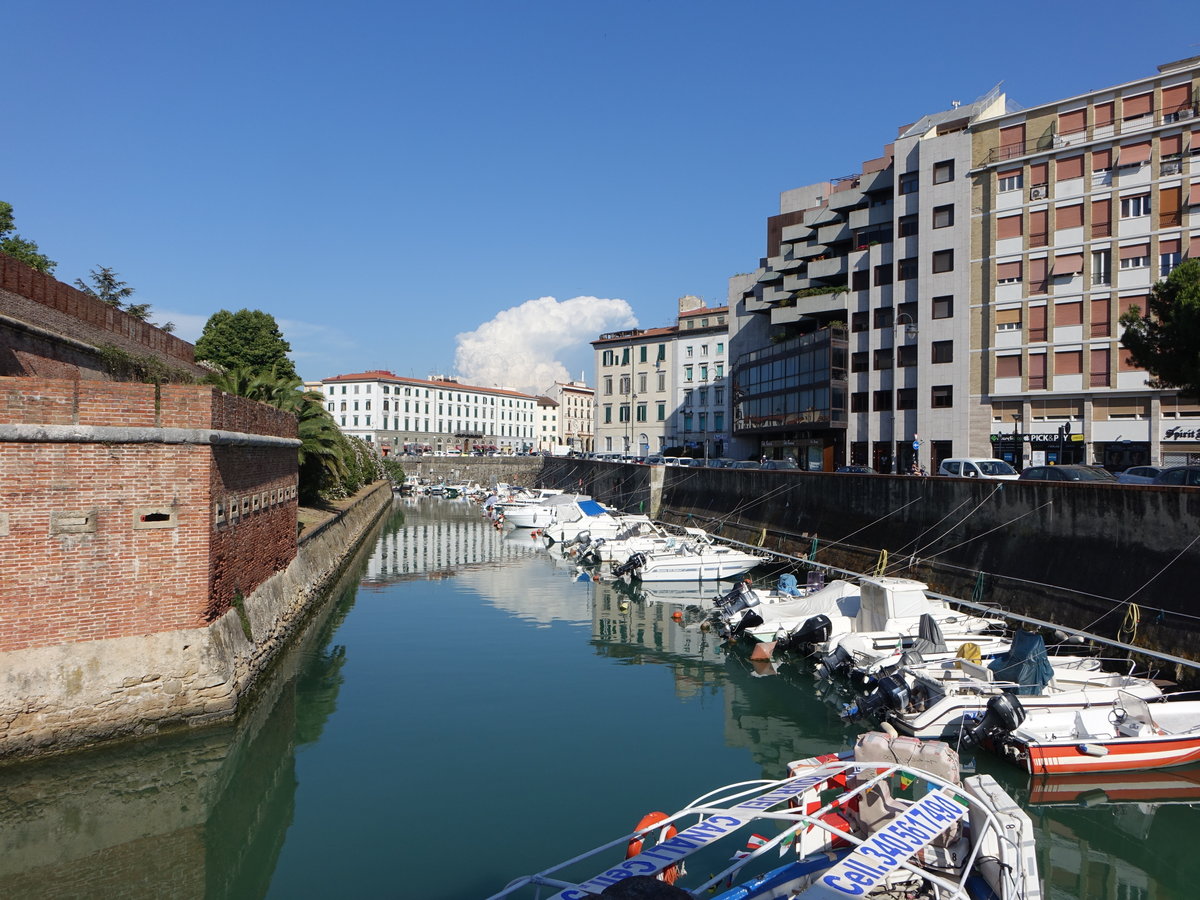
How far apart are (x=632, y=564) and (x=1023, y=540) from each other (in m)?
15.6

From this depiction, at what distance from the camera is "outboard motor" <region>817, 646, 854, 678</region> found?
1869 centimetres

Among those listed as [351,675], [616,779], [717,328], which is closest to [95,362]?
[351,675]

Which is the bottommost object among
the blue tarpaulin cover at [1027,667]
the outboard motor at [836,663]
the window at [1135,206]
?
the outboard motor at [836,663]

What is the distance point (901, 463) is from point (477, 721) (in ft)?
133

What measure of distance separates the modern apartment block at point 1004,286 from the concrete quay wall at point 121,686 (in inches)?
1659

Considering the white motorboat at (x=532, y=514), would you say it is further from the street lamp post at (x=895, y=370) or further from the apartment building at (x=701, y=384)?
the apartment building at (x=701, y=384)

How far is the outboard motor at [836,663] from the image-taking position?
61.3 ft

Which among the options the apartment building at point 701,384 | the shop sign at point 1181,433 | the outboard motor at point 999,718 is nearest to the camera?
the outboard motor at point 999,718

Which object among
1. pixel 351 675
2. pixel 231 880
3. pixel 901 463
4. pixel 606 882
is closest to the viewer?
pixel 606 882

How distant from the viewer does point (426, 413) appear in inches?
5305

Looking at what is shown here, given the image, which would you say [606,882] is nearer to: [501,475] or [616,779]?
[616,779]

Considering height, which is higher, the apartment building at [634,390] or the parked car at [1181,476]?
the apartment building at [634,390]

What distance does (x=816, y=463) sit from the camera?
56.4 meters

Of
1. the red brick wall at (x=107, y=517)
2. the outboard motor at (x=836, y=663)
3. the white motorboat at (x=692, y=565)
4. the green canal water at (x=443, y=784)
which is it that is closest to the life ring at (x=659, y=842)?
the green canal water at (x=443, y=784)
